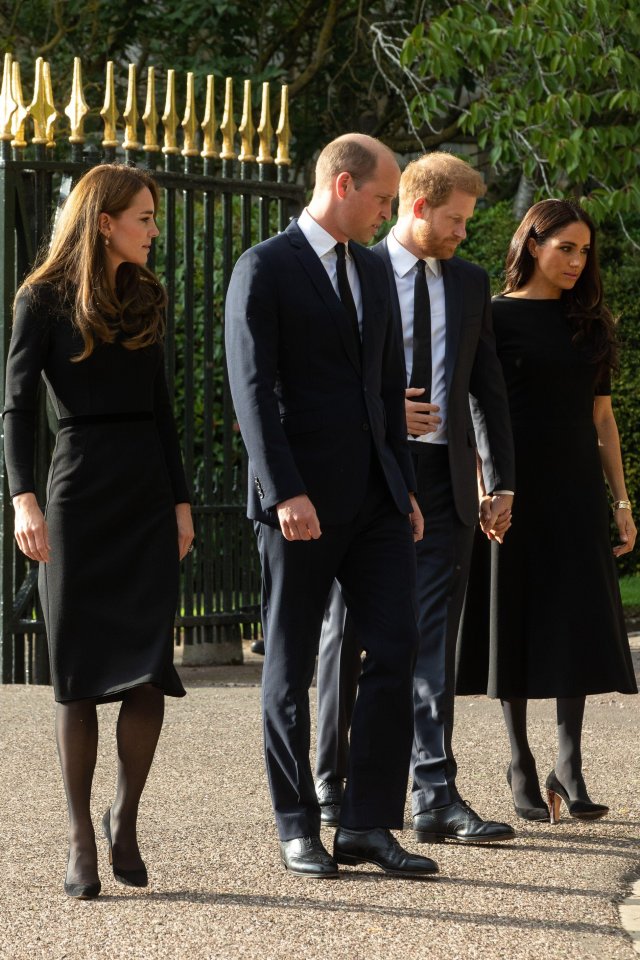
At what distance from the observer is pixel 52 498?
164 inches

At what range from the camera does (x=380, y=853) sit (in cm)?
424

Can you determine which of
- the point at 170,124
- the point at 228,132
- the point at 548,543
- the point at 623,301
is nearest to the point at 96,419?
the point at 548,543

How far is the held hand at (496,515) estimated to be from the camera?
4.94 meters

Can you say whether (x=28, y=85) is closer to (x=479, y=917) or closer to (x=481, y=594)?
(x=481, y=594)

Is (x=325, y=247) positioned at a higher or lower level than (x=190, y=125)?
lower

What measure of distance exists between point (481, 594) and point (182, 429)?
12.1ft

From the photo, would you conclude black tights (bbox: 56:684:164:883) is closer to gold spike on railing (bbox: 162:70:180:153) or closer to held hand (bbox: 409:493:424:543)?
held hand (bbox: 409:493:424:543)

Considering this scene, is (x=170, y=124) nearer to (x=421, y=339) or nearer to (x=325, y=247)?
(x=421, y=339)

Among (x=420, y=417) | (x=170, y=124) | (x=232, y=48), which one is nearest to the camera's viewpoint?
(x=420, y=417)

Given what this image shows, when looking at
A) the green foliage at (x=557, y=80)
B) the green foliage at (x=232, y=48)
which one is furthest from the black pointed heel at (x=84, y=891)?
the green foliage at (x=232, y=48)

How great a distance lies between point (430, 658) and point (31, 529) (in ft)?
4.48

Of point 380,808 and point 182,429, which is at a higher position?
point 182,429

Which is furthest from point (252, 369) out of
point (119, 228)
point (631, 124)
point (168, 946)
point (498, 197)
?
point (498, 197)

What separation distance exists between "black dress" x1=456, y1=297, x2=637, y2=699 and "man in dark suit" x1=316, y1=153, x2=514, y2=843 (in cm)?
18
